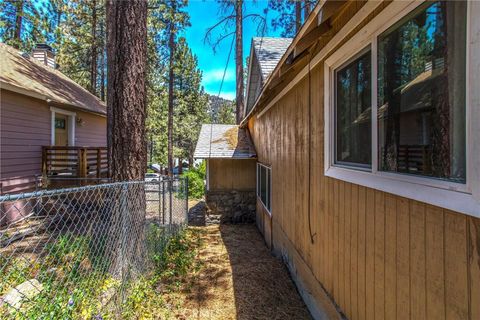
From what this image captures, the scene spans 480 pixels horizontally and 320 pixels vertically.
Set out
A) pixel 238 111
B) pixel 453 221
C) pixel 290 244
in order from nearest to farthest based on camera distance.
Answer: pixel 453 221, pixel 290 244, pixel 238 111

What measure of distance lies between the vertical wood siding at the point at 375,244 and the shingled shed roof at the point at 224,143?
4645 mm

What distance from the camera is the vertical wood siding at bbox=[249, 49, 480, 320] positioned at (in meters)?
1.28

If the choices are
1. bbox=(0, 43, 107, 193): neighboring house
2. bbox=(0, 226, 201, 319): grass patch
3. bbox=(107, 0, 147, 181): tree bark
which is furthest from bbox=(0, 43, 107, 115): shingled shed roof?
bbox=(0, 226, 201, 319): grass patch

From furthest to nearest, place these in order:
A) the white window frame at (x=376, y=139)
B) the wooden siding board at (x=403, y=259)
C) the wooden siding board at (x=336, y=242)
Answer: the wooden siding board at (x=336, y=242) → the wooden siding board at (x=403, y=259) → the white window frame at (x=376, y=139)

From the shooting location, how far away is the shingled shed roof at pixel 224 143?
8883 millimetres

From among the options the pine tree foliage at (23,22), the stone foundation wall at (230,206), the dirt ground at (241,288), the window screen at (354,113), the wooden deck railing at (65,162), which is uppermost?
the pine tree foliage at (23,22)

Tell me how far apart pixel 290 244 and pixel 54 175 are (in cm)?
843

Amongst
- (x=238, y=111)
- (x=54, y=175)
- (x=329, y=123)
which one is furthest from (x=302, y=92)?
(x=238, y=111)

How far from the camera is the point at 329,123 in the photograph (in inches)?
111

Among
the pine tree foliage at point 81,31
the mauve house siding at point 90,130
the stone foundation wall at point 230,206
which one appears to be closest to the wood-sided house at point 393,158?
the stone foundation wall at point 230,206

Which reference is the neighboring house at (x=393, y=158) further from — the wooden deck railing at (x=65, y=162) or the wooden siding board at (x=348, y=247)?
the wooden deck railing at (x=65, y=162)

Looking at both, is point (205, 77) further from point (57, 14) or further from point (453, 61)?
point (453, 61)

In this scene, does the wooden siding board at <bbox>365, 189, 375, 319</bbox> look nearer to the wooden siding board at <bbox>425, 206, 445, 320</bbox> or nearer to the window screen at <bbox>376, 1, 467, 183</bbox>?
the window screen at <bbox>376, 1, 467, 183</bbox>

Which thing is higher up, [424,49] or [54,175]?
[424,49]
